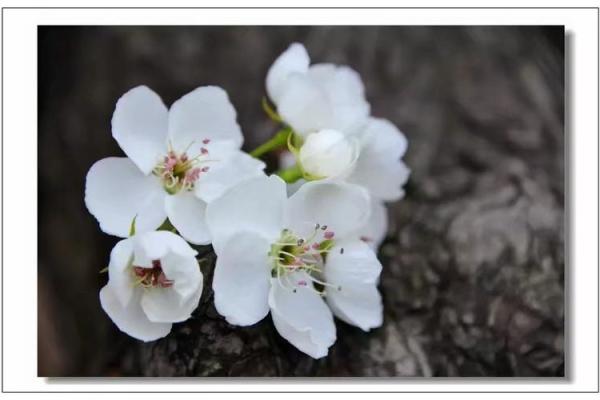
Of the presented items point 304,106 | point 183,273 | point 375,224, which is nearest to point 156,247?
point 183,273

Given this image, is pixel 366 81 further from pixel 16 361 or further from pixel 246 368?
pixel 16 361

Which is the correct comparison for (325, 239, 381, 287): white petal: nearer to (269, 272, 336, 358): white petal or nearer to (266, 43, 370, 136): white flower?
(269, 272, 336, 358): white petal

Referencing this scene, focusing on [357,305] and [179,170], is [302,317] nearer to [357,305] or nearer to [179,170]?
[357,305]

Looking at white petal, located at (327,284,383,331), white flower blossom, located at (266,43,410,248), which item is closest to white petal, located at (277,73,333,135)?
white flower blossom, located at (266,43,410,248)
